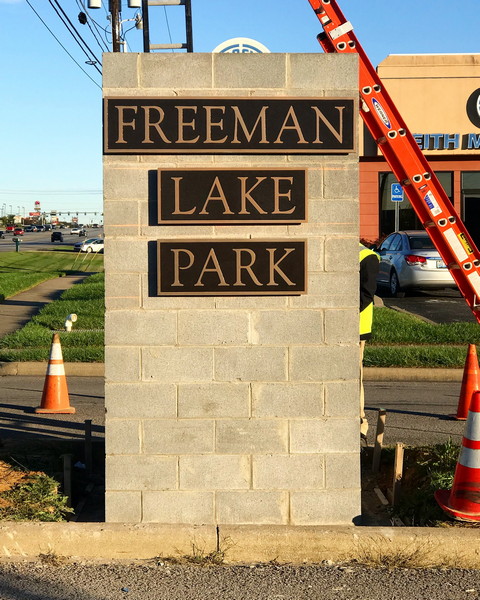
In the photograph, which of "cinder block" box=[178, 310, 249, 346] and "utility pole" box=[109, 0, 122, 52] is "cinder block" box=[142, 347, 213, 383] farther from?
"utility pole" box=[109, 0, 122, 52]

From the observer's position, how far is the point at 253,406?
5.79 m

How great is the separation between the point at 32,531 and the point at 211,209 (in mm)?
2205

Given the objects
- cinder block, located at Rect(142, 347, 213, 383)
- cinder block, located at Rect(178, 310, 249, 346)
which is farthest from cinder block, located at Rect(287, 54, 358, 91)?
cinder block, located at Rect(142, 347, 213, 383)

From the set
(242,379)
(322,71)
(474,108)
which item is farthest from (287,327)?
(474,108)

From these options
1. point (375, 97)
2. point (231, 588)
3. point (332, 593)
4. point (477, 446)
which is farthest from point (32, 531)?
point (375, 97)

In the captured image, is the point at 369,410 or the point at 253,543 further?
the point at 369,410

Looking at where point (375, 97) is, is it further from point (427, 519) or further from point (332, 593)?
point (332, 593)

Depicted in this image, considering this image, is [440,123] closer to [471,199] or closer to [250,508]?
[471,199]

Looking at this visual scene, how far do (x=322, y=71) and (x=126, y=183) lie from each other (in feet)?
4.61

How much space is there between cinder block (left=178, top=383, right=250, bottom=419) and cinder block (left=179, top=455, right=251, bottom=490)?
270 mm

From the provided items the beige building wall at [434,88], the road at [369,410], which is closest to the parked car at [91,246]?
the beige building wall at [434,88]

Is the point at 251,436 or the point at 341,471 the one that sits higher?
the point at 251,436

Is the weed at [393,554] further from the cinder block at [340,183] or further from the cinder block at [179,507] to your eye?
the cinder block at [340,183]

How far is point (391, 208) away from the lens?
Answer: 3512cm
